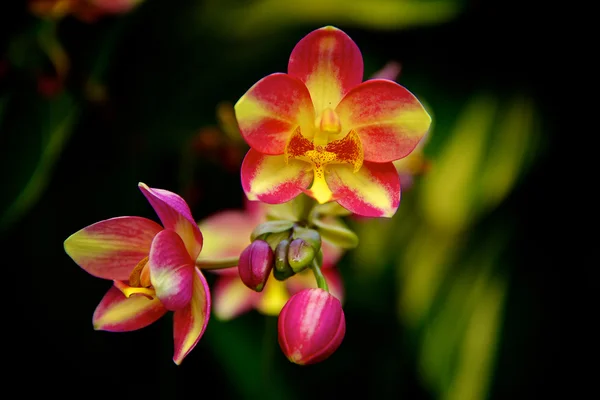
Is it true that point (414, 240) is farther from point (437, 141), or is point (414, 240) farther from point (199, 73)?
point (199, 73)

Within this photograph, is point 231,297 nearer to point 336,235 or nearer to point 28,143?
point 336,235

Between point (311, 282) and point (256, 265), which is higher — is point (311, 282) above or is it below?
below

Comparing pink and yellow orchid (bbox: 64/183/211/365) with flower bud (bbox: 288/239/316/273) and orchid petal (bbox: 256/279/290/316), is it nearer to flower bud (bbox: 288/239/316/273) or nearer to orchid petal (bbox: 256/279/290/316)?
flower bud (bbox: 288/239/316/273)

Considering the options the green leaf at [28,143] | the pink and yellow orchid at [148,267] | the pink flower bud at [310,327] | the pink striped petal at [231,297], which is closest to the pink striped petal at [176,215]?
the pink and yellow orchid at [148,267]

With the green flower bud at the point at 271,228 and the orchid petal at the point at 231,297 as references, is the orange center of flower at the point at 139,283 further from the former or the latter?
the orchid petal at the point at 231,297

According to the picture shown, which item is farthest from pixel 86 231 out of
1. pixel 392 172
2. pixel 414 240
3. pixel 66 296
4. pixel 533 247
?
pixel 533 247

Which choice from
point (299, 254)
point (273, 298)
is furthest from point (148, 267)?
point (273, 298)
